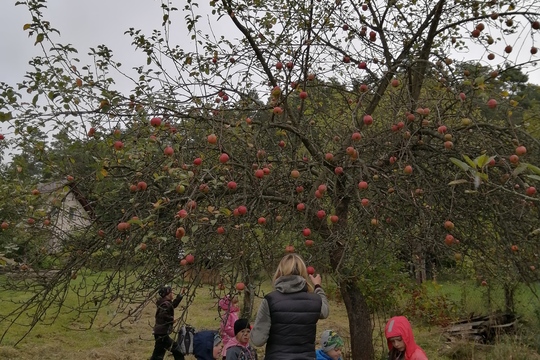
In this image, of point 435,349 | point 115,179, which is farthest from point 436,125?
point 435,349

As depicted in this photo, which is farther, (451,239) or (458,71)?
(458,71)

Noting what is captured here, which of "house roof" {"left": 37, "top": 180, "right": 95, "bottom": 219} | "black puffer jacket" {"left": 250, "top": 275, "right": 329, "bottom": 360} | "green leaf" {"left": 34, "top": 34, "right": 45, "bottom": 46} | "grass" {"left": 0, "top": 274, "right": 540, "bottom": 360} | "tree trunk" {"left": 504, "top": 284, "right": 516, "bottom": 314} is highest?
"green leaf" {"left": 34, "top": 34, "right": 45, "bottom": 46}

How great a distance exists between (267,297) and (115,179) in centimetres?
182

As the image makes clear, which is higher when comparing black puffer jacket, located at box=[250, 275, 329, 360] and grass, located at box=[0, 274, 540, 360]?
black puffer jacket, located at box=[250, 275, 329, 360]

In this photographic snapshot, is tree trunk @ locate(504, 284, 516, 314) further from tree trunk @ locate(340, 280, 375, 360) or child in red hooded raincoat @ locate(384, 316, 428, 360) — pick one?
child in red hooded raincoat @ locate(384, 316, 428, 360)

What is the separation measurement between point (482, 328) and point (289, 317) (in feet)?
19.5

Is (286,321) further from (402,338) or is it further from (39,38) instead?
(39,38)

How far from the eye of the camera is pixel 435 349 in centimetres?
763

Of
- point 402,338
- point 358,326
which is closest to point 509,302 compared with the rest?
point 358,326

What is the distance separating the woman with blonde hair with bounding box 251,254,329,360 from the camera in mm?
3168

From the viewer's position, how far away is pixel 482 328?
8.05 meters

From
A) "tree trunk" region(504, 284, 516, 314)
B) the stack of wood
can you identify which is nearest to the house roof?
the stack of wood

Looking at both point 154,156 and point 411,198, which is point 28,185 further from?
point 411,198

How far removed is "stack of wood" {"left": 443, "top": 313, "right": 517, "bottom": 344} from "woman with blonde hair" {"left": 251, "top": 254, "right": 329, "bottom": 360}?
528 cm
